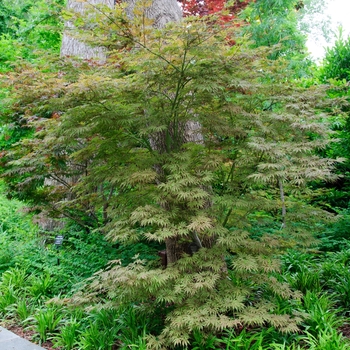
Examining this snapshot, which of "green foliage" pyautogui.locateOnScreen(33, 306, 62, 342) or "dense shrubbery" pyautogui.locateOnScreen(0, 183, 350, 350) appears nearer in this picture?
"dense shrubbery" pyautogui.locateOnScreen(0, 183, 350, 350)

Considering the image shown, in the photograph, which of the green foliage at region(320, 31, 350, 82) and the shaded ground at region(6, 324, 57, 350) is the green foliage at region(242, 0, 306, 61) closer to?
the green foliage at region(320, 31, 350, 82)

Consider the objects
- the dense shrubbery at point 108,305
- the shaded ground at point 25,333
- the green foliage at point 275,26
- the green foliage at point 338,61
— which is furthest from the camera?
the green foliage at point 275,26

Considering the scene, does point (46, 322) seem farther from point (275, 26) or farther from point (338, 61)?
point (275, 26)

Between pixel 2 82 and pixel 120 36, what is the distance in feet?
7.12

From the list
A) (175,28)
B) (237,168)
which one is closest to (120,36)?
(175,28)

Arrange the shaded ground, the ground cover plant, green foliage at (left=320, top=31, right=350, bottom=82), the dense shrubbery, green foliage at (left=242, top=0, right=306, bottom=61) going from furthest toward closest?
green foliage at (left=242, top=0, right=306, bottom=61), green foliage at (left=320, top=31, right=350, bottom=82), the shaded ground, the dense shrubbery, the ground cover plant

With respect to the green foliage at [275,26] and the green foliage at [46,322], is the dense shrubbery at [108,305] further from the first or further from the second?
the green foliage at [275,26]

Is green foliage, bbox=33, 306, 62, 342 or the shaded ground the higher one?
green foliage, bbox=33, 306, 62, 342

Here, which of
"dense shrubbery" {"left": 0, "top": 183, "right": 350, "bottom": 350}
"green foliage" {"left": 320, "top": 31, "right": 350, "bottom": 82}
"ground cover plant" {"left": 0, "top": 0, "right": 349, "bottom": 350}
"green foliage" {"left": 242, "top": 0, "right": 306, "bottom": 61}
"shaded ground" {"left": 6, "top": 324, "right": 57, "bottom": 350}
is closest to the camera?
"ground cover plant" {"left": 0, "top": 0, "right": 349, "bottom": 350}

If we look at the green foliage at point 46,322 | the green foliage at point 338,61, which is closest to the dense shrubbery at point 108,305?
the green foliage at point 46,322

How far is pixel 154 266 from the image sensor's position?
4.00 metres

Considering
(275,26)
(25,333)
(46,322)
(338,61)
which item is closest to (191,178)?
(46,322)

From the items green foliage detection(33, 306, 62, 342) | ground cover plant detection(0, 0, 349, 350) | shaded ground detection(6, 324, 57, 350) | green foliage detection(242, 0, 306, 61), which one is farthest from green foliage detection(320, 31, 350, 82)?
shaded ground detection(6, 324, 57, 350)

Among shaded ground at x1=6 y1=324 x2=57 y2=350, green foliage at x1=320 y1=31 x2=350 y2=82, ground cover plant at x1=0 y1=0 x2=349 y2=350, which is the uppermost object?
green foliage at x1=320 y1=31 x2=350 y2=82
